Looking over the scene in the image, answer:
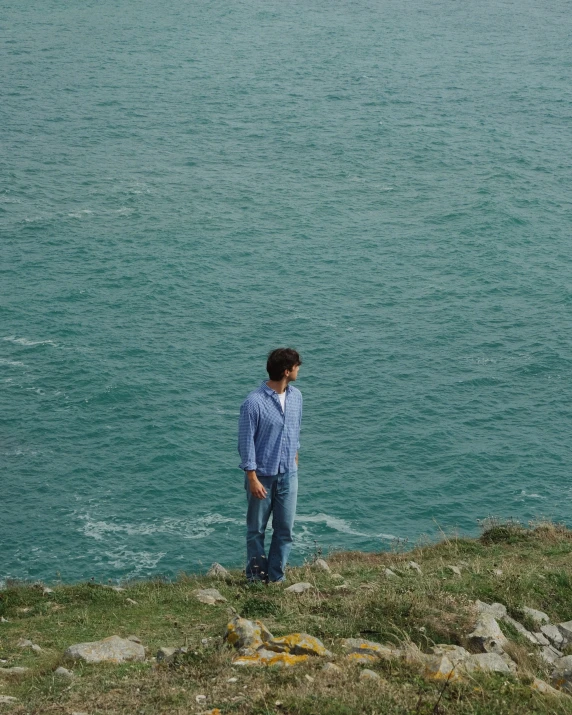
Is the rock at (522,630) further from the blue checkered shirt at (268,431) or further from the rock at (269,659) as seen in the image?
the blue checkered shirt at (268,431)

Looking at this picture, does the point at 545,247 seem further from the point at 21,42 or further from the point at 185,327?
the point at 21,42

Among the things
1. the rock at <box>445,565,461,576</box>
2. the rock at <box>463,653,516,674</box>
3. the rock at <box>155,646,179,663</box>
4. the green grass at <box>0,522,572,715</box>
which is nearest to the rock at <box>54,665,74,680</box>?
the green grass at <box>0,522,572,715</box>

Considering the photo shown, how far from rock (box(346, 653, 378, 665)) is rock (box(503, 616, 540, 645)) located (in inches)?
72.2

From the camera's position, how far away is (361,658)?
8422 mm

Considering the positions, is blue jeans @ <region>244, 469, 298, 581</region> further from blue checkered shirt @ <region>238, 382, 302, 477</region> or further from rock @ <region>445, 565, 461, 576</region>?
rock @ <region>445, 565, 461, 576</region>

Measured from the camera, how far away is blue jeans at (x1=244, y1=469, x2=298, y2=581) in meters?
11.2

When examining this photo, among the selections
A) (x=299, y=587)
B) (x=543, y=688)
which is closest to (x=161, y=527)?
(x=299, y=587)

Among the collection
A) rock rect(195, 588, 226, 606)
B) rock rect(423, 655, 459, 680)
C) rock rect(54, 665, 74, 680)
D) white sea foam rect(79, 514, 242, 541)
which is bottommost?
white sea foam rect(79, 514, 242, 541)

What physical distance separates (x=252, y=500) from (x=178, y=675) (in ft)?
10.5

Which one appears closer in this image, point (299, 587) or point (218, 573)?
point (299, 587)

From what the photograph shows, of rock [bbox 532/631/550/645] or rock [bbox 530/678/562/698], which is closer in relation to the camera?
rock [bbox 530/678/562/698]

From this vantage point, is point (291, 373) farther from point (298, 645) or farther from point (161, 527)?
point (161, 527)

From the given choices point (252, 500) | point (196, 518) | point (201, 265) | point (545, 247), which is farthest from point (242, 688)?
point (545, 247)

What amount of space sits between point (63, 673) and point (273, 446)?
11.2 feet
